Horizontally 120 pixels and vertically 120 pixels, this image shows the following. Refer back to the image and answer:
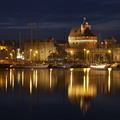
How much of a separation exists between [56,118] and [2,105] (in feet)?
11.2

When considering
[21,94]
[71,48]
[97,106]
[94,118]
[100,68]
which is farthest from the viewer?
[71,48]

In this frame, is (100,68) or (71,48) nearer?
(100,68)

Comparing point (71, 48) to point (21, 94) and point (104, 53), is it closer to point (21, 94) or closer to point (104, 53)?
point (104, 53)

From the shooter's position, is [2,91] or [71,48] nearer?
Result: [2,91]

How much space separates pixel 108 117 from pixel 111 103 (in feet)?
9.61

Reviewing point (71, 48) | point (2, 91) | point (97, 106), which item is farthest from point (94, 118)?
point (71, 48)

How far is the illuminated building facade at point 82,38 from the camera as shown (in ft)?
306

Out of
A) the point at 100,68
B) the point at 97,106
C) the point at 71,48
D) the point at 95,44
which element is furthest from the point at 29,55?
the point at 97,106

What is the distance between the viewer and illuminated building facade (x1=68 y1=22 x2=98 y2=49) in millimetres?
93256

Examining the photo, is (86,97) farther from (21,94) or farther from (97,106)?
(21,94)

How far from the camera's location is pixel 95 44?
3716 inches

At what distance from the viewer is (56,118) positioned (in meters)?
13.2

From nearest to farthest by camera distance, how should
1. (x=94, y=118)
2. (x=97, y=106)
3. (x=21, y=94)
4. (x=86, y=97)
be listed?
(x=94, y=118) < (x=97, y=106) < (x=86, y=97) < (x=21, y=94)

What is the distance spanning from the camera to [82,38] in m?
93.6
